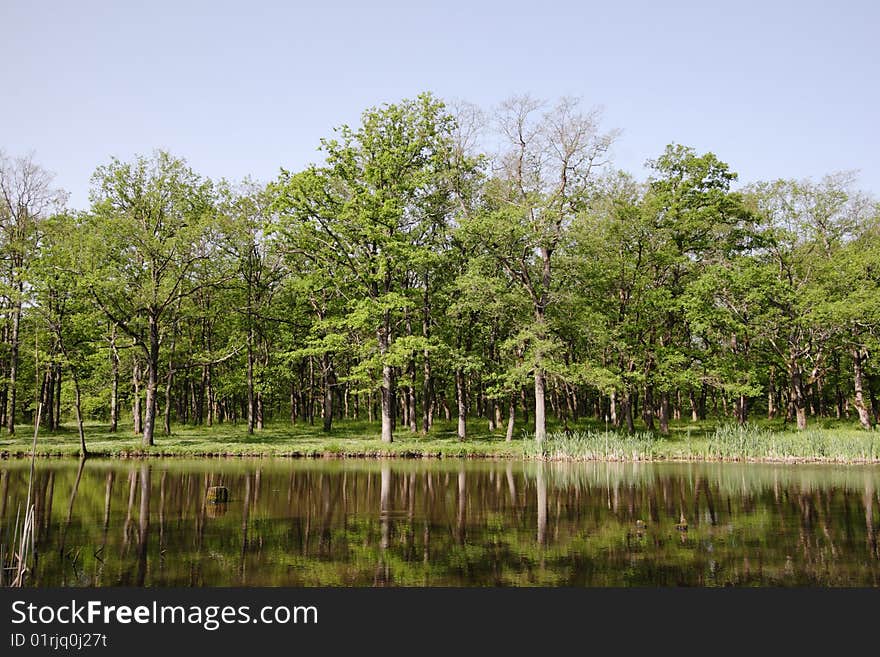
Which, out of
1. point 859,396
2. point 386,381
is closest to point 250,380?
point 386,381

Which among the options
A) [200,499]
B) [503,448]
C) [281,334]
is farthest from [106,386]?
[200,499]

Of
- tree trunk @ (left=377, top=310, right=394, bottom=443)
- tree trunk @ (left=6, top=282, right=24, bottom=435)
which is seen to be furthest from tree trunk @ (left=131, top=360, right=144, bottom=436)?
tree trunk @ (left=377, top=310, right=394, bottom=443)

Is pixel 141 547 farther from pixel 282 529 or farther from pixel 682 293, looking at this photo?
pixel 682 293

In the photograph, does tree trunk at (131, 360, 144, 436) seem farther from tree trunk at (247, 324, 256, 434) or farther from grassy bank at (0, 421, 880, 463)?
tree trunk at (247, 324, 256, 434)

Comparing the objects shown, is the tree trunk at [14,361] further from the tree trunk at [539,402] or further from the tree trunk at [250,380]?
the tree trunk at [539,402]

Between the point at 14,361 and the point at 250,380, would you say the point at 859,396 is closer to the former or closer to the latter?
the point at 250,380

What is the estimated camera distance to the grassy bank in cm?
2930

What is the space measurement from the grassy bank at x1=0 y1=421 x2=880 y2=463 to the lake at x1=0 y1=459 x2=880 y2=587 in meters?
3.56

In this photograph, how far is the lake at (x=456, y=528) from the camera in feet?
34.6

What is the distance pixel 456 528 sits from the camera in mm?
14594

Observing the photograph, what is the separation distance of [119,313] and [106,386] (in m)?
8.93

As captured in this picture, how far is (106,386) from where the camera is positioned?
4825 centimetres

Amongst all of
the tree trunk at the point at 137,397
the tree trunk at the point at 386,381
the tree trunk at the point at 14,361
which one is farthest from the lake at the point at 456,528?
the tree trunk at the point at 137,397

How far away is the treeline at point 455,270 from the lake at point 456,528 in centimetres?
1593
